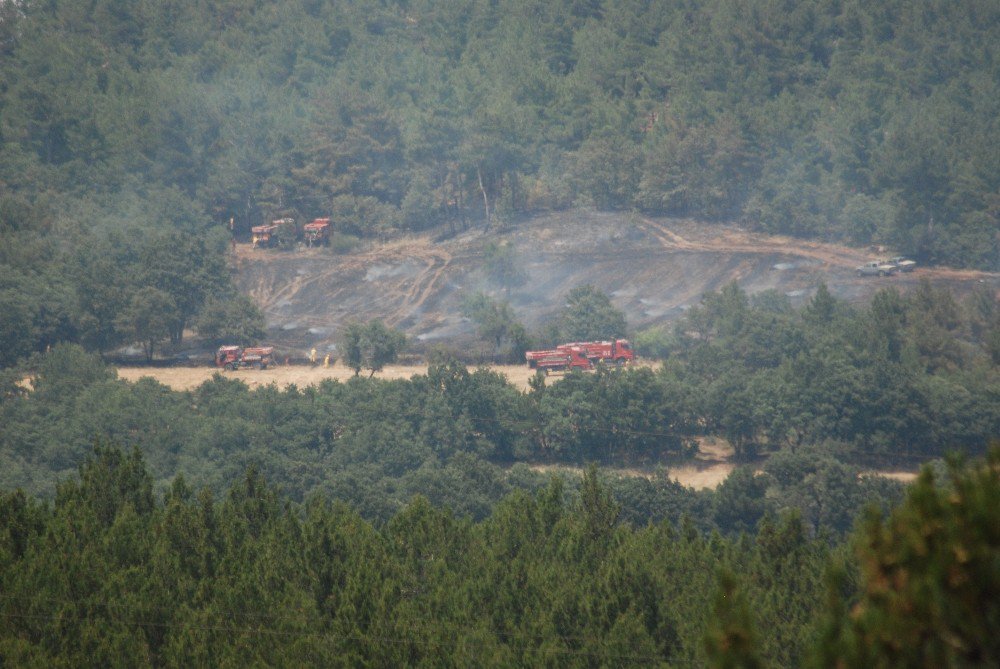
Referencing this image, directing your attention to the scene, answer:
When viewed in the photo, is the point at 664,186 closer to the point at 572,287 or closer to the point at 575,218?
→ the point at 575,218

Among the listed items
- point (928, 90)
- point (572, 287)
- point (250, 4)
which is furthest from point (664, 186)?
point (250, 4)

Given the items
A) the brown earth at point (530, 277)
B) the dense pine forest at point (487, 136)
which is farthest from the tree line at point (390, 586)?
the dense pine forest at point (487, 136)

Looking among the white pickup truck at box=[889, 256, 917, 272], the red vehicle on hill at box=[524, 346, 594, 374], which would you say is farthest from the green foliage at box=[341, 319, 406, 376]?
the white pickup truck at box=[889, 256, 917, 272]

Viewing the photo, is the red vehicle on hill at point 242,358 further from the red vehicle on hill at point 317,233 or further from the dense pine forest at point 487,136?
the red vehicle on hill at point 317,233

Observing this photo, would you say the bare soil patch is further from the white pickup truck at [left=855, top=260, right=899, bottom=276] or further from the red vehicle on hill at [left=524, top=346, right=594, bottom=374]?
the white pickup truck at [left=855, top=260, right=899, bottom=276]

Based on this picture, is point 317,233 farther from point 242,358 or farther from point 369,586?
point 369,586

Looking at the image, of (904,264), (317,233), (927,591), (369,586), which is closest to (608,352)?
(904,264)
